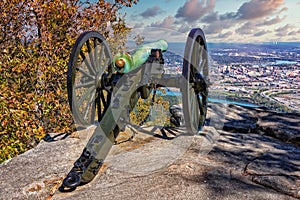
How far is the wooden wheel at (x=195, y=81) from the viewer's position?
3.32 metres

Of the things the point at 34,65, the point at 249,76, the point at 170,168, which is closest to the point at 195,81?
the point at 170,168

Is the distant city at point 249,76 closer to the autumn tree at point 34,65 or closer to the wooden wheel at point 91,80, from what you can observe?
the wooden wheel at point 91,80

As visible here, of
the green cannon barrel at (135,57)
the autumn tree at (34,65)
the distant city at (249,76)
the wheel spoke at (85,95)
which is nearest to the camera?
the green cannon barrel at (135,57)

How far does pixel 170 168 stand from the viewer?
127 inches

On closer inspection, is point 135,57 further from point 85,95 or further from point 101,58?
point 85,95

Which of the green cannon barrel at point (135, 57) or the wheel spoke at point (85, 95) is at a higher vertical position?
the green cannon barrel at point (135, 57)

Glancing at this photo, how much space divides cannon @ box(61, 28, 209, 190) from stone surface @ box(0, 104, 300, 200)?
0.27 meters

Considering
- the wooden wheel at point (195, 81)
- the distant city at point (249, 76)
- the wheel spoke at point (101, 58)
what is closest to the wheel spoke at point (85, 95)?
the wheel spoke at point (101, 58)

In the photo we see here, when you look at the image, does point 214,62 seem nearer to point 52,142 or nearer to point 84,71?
point 84,71

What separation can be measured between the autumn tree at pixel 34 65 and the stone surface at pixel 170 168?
2195 mm

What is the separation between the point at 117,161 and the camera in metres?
3.53

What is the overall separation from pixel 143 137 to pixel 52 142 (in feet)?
4.28

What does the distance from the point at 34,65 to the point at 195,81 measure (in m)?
4.33

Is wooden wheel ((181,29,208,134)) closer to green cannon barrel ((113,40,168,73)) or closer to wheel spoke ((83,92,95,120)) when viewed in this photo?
green cannon barrel ((113,40,168,73))
